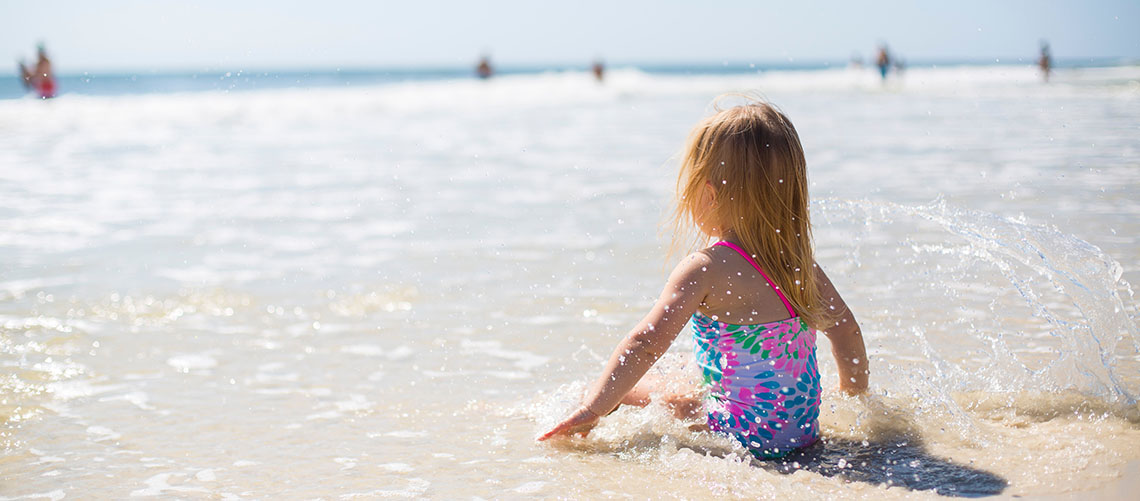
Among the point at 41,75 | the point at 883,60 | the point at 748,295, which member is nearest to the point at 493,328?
the point at 748,295

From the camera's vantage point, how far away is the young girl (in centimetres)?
249

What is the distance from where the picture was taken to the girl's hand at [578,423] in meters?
2.62

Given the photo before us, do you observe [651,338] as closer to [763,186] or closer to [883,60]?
[763,186]

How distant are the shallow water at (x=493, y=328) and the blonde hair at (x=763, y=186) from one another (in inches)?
21.9

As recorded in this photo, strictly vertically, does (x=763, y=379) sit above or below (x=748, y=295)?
below

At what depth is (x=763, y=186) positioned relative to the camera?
2.54m

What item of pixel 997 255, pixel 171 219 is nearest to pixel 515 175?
pixel 171 219

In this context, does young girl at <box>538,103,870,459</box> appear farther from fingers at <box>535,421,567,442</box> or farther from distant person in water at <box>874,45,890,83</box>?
distant person in water at <box>874,45,890,83</box>

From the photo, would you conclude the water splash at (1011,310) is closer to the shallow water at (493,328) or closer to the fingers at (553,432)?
the shallow water at (493,328)

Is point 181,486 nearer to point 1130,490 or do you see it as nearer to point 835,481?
point 835,481

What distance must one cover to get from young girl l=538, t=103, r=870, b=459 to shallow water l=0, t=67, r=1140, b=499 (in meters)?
0.16

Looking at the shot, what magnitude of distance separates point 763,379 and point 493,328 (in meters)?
1.98

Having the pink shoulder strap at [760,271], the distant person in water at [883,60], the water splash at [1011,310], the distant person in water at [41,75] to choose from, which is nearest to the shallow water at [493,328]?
the water splash at [1011,310]

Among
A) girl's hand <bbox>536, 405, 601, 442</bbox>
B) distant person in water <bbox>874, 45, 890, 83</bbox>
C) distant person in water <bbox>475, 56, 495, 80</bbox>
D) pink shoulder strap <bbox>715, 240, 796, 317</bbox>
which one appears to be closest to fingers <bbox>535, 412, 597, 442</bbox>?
girl's hand <bbox>536, 405, 601, 442</bbox>
